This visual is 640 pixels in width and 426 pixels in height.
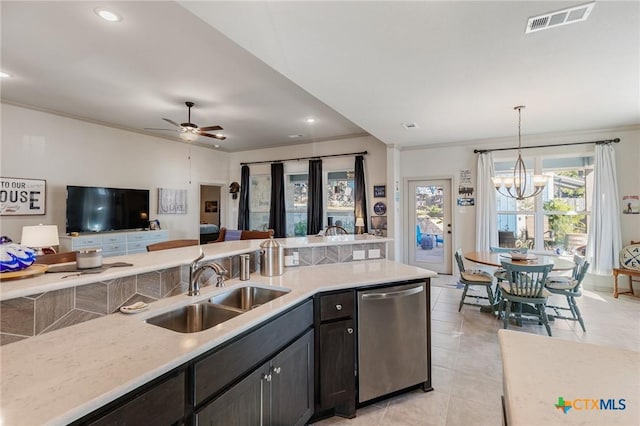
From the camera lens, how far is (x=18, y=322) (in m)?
1.10

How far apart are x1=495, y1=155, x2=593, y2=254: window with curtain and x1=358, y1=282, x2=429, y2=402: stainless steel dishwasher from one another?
14.2ft

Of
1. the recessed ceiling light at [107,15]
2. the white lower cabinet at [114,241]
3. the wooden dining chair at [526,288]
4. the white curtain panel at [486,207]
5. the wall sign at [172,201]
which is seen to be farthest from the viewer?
the wall sign at [172,201]

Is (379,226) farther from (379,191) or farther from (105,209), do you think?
(105,209)

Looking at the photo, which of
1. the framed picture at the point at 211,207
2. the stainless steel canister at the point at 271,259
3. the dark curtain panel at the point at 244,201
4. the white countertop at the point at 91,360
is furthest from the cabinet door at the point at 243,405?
the framed picture at the point at 211,207

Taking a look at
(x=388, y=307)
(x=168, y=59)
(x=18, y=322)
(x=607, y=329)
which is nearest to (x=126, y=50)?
(x=168, y=59)

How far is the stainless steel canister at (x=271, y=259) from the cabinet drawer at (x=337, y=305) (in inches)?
19.2

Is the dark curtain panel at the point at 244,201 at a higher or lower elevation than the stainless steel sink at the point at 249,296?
higher

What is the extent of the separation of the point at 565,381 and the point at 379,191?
544 centimetres

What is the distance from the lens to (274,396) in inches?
57.6

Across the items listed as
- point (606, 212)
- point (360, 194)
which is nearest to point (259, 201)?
point (360, 194)

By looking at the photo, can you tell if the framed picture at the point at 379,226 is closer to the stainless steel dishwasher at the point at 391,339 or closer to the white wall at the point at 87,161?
the stainless steel dishwasher at the point at 391,339

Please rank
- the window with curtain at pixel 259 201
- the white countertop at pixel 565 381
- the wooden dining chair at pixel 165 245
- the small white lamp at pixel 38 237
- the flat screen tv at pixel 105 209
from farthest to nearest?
the window with curtain at pixel 259 201 < the flat screen tv at pixel 105 209 < the small white lamp at pixel 38 237 < the wooden dining chair at pixel 165 245 < the white countertop at pixel 565 381

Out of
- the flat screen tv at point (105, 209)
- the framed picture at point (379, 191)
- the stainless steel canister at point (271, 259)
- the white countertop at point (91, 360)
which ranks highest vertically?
the framed picture at point (379, 191)

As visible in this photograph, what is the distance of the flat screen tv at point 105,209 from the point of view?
492cm
